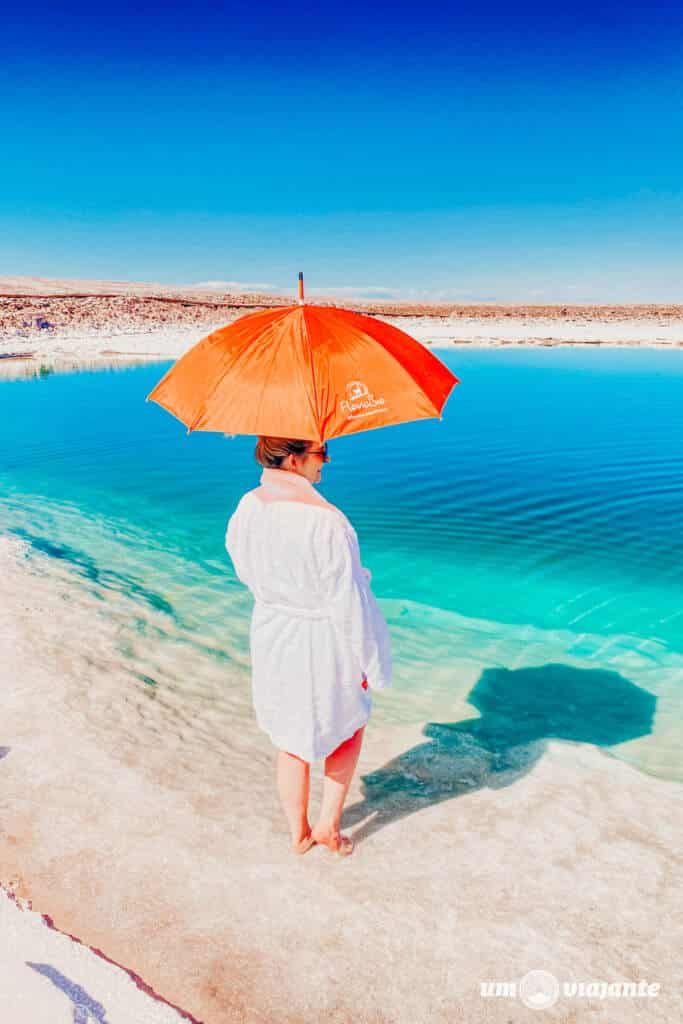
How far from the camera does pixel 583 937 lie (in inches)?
123

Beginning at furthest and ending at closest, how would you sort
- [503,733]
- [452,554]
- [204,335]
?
[204,335], [452,554], [503,733]

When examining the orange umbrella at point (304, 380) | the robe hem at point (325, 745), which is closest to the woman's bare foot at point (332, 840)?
the robe hem at point (325, 745)

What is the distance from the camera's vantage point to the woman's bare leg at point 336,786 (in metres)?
3.47

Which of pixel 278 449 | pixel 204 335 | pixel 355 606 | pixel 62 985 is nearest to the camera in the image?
pixel 62 985

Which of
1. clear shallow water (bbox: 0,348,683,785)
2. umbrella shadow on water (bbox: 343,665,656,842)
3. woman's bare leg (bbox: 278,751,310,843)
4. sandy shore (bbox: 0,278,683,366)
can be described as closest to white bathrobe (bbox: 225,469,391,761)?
woman's bare leg (bbox: 278,751,310,843)

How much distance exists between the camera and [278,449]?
10.3 feet

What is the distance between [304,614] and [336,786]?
3.17 feet

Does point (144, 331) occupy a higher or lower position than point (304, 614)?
higher

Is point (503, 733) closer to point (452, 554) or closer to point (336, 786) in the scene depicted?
point (336, 786)

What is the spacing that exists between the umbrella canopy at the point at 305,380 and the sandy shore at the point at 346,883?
6.55ft

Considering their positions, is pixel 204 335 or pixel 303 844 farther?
pixel 204 335

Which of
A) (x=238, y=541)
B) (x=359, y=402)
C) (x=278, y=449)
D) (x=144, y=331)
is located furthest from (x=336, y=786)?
(x=144, y=331)

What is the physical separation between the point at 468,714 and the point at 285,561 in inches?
130

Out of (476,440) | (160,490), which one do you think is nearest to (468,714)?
(160,490)
